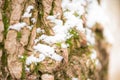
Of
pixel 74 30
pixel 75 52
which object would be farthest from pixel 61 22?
pixel 75 52

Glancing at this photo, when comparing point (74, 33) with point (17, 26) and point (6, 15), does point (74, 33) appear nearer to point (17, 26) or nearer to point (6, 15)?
point (17, 26)


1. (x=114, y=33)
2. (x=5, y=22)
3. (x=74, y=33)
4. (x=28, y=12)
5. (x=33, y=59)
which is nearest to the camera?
(x=33, y=59)

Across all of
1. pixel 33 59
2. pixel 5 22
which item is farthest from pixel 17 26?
pixel 33 59

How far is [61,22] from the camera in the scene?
173 inches

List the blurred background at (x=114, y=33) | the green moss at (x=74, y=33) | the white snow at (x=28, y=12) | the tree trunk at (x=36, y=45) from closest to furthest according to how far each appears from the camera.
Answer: the tree trunk at (x=36, y=45), the white snow at (x=28, y=12), the green moss at (x=74, y=33), the blurred background at (x=114, y=33)

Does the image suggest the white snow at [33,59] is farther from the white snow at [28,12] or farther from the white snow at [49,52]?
the white snow at [28,12]

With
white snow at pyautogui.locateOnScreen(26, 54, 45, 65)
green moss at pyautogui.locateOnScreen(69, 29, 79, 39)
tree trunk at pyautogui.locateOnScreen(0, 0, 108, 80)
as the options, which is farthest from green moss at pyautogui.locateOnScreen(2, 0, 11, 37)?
green moss at pyautogui.locateOnScreen(69, 29, 79, 39)

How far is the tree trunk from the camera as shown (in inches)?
156

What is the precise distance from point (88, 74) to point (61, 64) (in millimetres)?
694

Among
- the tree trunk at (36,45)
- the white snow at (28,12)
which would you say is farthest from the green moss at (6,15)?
the white snow at (28,12)

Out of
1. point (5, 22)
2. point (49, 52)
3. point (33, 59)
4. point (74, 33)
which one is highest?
point (5, 22)

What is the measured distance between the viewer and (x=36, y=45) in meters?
4.13

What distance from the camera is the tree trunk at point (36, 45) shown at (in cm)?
397

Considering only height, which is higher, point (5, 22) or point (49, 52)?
point (5, 22)
